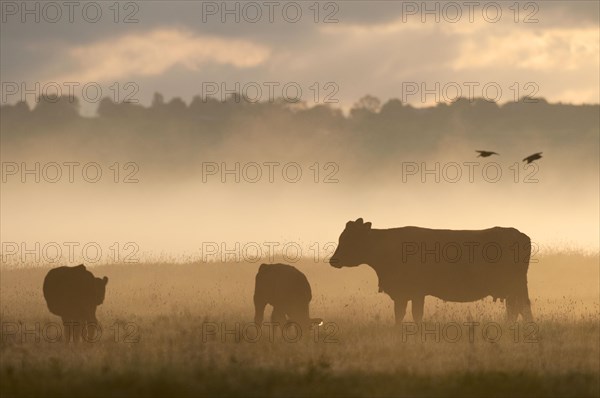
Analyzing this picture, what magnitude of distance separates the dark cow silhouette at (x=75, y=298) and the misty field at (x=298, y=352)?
0.45m

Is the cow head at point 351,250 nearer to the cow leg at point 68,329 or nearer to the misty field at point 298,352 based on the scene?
the misty field at point 298,352

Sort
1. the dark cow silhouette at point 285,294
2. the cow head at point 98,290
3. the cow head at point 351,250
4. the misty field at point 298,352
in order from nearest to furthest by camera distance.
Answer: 1. the misty field at point 298,352
2. the cow head at point 98,290
3. the dark cow silhouette at point 285,294
4. the cow head at point 351,250

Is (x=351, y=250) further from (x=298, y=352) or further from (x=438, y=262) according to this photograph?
(x=298, y=352)

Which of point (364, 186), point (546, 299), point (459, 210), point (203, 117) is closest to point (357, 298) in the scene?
point (546, 299)

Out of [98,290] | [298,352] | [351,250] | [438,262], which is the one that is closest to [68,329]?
[98,290]

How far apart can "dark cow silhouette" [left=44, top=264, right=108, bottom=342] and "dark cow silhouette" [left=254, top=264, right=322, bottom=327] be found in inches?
128

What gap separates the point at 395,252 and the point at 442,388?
9.01m

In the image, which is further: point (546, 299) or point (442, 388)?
Answer: point (546, 299)

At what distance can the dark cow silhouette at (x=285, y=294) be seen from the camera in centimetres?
2012

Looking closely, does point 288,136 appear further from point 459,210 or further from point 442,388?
point 442,388

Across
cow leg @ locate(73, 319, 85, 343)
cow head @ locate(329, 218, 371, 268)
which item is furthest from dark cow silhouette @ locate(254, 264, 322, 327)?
cow leg @ locate(73, 319, 85, 343)

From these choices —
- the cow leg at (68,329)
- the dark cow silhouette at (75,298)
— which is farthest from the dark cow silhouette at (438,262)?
the cow leg at (68,329)

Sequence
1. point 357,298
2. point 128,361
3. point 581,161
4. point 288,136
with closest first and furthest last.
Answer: point 128,361, point 357,298, point 581,161, point 288,136

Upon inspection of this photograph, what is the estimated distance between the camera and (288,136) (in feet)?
276
